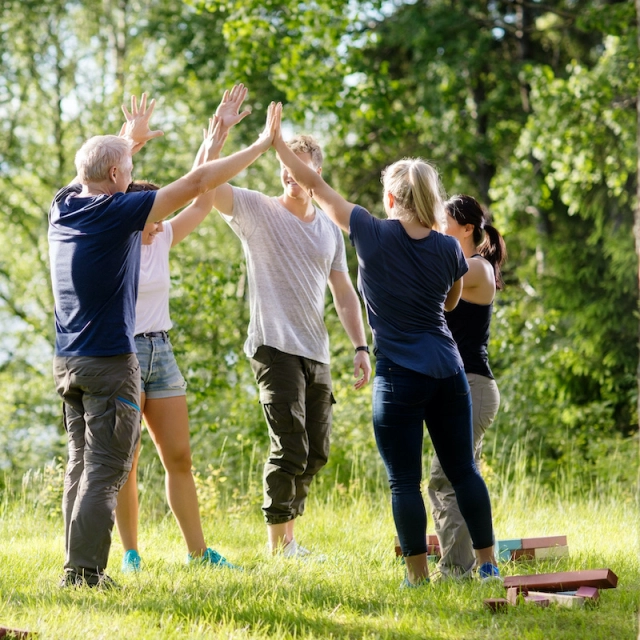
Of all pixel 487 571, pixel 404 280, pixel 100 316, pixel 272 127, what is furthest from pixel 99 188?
pixel 487 571

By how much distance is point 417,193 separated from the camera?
345 cm

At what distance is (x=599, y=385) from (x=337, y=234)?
5.97 meters

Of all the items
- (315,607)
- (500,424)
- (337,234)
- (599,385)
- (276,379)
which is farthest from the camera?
(599,385)

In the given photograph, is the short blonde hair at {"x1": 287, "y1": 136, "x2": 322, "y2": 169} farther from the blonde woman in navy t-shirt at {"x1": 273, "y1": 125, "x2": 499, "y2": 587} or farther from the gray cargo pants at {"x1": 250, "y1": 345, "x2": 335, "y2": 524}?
the gray cargo pants at {"x1": 250, "y1": 345, "x2": 335, "y2": 524}

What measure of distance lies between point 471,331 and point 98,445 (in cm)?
169

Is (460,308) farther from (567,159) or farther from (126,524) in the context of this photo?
(567,159)

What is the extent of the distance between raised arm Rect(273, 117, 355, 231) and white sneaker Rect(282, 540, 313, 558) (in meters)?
1.69

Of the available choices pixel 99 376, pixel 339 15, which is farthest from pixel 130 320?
pixel 339 15

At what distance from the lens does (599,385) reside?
955 centimetres

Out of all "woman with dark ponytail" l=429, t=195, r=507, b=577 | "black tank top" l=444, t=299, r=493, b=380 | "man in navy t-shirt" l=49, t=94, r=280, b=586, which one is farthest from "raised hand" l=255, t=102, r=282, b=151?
"black tank top" l=444, t=299, r=493, b=380

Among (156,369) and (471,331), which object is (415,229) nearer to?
(471,331)

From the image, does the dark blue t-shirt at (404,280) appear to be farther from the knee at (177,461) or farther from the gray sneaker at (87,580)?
the gray sneaker at (87,580)

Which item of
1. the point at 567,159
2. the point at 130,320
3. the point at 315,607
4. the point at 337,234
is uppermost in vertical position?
the point at 567,159

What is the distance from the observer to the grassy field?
111 inches
